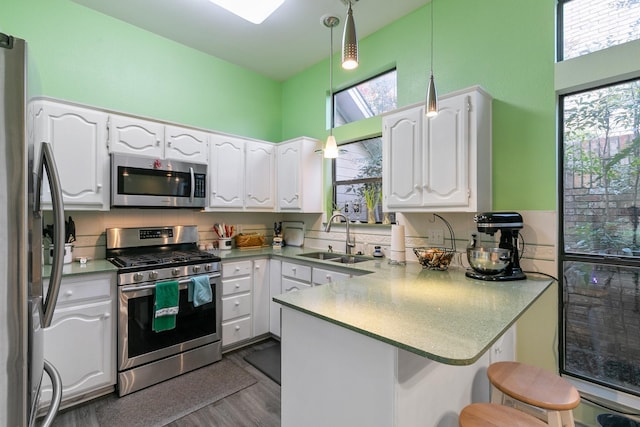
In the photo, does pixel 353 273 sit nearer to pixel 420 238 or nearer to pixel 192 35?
pixel 420 238

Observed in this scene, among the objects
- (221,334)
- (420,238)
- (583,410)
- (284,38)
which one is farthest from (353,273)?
(284,38)

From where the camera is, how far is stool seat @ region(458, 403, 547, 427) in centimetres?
112

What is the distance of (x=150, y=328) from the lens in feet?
7.61

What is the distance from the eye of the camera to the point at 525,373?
139cm

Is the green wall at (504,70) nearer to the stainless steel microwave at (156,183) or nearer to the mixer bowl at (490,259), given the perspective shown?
the mixer bowl at (490,259)

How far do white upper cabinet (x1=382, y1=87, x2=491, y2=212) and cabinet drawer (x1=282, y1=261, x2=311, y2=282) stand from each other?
3.16 feet

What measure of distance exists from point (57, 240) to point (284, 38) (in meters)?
2.87

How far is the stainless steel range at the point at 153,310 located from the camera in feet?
7.25

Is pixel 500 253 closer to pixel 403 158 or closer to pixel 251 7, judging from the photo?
pixel 403 158

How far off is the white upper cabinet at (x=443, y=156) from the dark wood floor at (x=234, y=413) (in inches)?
66.3

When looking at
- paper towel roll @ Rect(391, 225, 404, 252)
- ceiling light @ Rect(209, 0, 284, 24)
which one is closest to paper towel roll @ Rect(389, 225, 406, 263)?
paper towel roll @ Rect(391, 225, 404, 252)

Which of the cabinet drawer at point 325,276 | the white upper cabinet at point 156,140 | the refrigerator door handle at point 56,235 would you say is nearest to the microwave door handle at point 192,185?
the white upper cabinet at point 156,140

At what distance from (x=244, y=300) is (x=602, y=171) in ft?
9.56

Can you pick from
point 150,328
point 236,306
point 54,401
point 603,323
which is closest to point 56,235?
point 54,401
